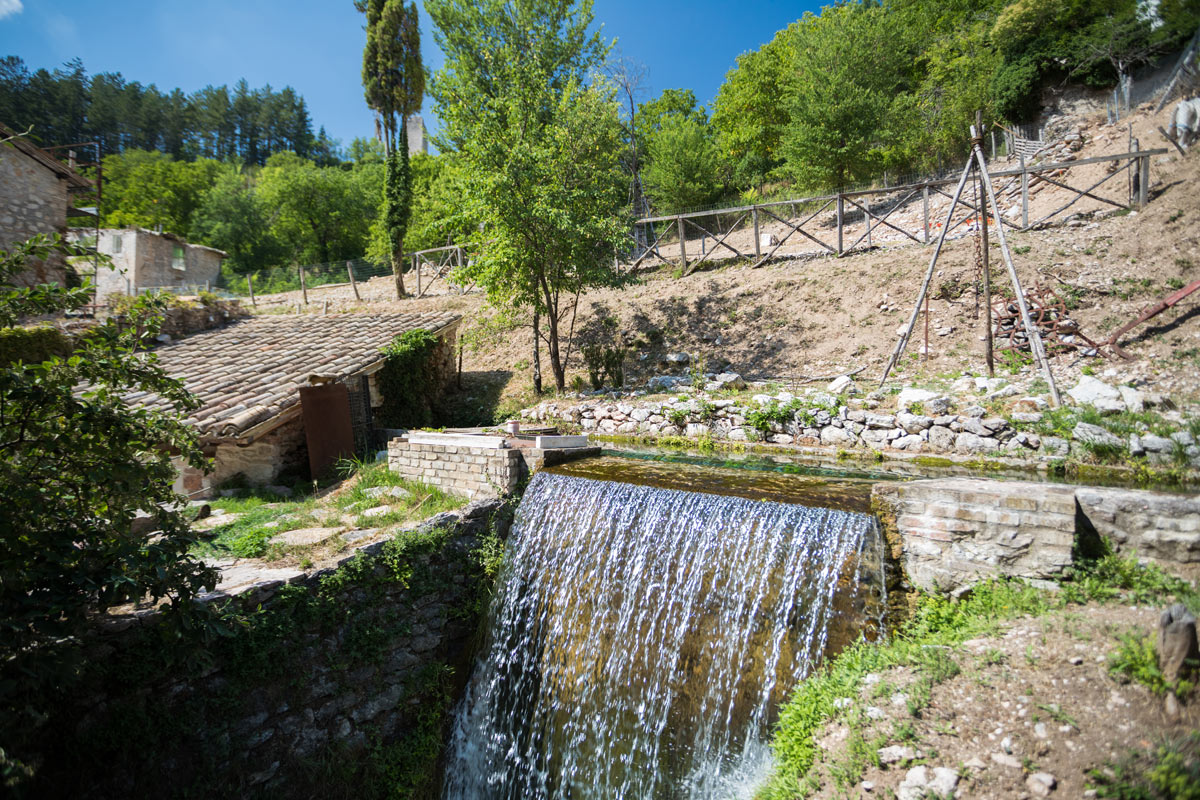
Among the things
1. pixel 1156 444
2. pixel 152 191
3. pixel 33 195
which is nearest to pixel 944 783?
pixel 1156 444

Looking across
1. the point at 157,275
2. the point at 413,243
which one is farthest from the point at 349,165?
the point at 157,275

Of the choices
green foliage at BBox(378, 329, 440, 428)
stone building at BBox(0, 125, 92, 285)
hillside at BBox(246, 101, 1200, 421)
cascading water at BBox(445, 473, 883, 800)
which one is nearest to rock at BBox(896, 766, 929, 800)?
cascading water at BBox(445, 473, 883, 800)

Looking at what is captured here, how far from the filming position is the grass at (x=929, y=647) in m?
3.73

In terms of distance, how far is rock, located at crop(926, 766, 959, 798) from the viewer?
308 cm

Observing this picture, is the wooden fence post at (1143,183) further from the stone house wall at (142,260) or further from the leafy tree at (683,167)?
the stone house wall at (142,260)

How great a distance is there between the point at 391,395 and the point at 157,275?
16.3 meters

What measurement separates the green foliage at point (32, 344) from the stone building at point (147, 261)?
772 centimetres

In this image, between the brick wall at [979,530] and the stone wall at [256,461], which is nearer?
the brick wall at [979,530]

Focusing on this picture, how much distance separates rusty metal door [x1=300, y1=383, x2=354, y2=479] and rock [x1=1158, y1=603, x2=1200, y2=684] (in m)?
8.93

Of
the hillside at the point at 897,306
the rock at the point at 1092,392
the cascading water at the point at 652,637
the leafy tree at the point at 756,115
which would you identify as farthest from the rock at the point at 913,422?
the leafy tree at the point at 756,115

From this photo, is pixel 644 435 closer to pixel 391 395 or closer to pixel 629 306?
pixel 391 395

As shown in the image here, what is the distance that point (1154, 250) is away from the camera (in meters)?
10.1

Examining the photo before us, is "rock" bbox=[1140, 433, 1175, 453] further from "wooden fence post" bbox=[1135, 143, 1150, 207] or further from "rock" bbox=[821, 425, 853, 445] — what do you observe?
"wooden fence post" bbox=[1135, 143, 1150, 207]

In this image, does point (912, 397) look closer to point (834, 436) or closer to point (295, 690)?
point (834, 436)
